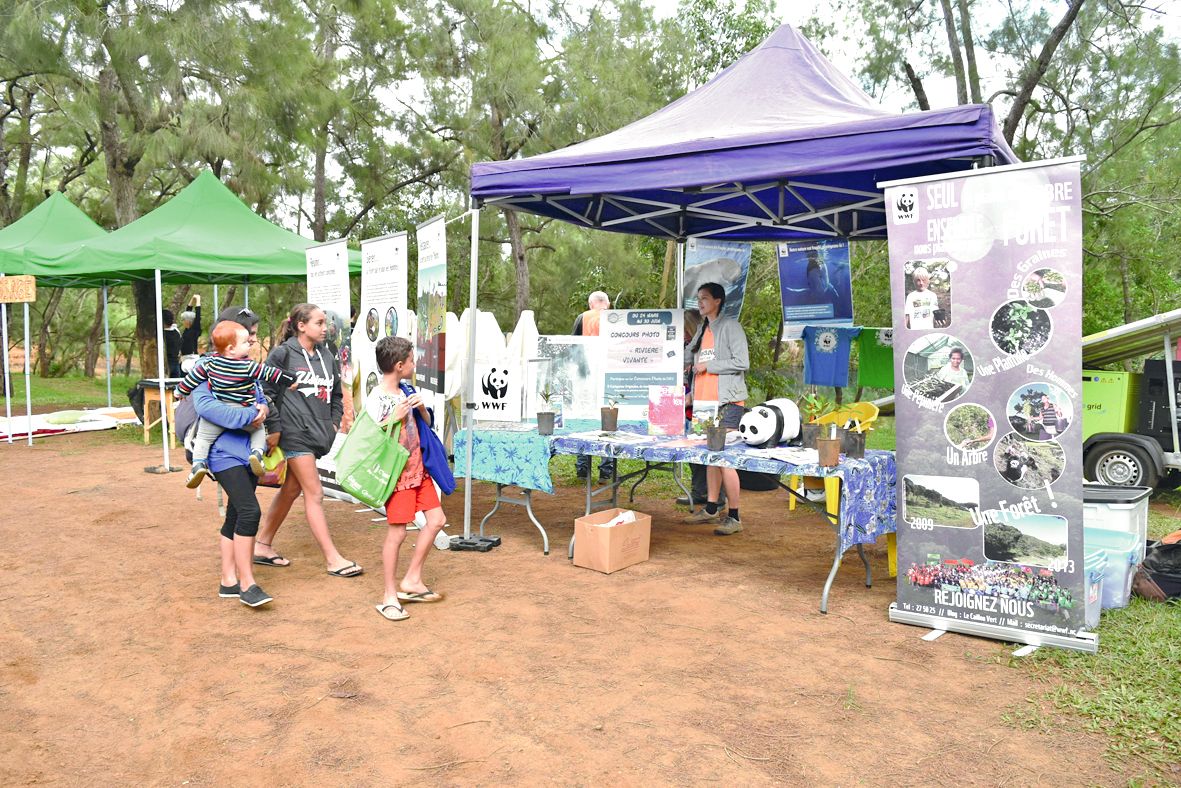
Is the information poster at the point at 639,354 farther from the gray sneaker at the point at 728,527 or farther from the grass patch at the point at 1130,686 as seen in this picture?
the grass patch at the point at 1130,686

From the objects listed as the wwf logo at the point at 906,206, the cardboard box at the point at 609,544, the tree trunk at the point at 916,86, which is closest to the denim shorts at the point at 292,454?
the cardboard box at the point at 609,544

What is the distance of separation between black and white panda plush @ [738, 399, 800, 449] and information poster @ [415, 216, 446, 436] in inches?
79.4

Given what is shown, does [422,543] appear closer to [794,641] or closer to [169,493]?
[794,641]

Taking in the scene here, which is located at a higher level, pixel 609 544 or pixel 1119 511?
pixel 1119 511

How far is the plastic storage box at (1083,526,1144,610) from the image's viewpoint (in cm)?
416

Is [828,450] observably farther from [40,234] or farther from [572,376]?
[40,234]

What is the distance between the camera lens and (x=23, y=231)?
11.6 m

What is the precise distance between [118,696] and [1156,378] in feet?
24.3

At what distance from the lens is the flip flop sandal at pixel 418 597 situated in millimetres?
4258

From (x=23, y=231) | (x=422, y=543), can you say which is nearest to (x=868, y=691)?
(x=422, y=543)

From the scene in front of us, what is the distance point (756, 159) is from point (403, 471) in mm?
2327

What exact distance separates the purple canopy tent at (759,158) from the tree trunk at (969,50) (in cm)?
657

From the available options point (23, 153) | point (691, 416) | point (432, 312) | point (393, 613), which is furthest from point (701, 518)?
point (23, 153)

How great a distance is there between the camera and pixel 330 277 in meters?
6.91
